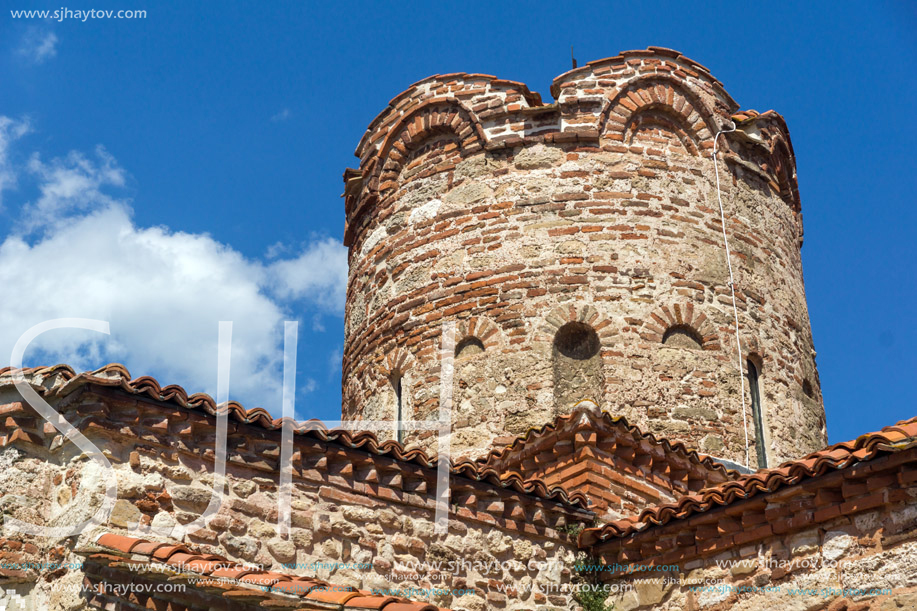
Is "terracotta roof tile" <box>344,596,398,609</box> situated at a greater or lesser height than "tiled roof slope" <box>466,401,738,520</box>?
lesser

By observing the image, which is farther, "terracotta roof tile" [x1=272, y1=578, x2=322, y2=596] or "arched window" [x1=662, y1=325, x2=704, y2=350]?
"arched window" [x1=662, y1=325, x2=704, y2=350]

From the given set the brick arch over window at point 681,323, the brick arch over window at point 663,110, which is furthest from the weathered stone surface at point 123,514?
the brick arch over window at point 663,110

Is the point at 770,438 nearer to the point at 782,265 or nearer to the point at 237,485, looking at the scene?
the point at 782,265

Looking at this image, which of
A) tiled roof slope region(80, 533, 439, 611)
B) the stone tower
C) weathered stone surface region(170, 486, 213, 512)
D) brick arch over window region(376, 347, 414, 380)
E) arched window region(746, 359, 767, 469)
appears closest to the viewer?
tiled roof slope region(80, 533, 439, 611)

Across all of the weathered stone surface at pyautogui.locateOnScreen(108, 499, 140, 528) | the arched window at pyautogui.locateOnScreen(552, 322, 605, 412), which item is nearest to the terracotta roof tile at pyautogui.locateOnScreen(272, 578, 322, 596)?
the weathered stone surface at pyautogui.locateOnScreen(108, 499, 140, 528)

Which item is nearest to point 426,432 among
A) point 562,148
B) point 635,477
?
point 635,477

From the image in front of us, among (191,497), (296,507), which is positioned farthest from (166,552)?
(296,507)

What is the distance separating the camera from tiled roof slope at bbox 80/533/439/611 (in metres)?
6.43

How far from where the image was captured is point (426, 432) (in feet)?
Answer: 36.6

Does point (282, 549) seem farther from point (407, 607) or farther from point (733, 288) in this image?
point (733, 288)

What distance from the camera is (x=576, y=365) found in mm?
10992

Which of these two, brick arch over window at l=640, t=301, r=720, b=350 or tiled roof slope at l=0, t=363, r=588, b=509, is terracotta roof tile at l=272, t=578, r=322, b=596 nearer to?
tiled roof slope at l=0, t=363, r=588, b=509

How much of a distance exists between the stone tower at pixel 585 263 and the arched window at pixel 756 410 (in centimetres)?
Result: 2

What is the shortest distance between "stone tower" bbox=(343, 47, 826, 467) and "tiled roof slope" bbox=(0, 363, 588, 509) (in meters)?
2.14
